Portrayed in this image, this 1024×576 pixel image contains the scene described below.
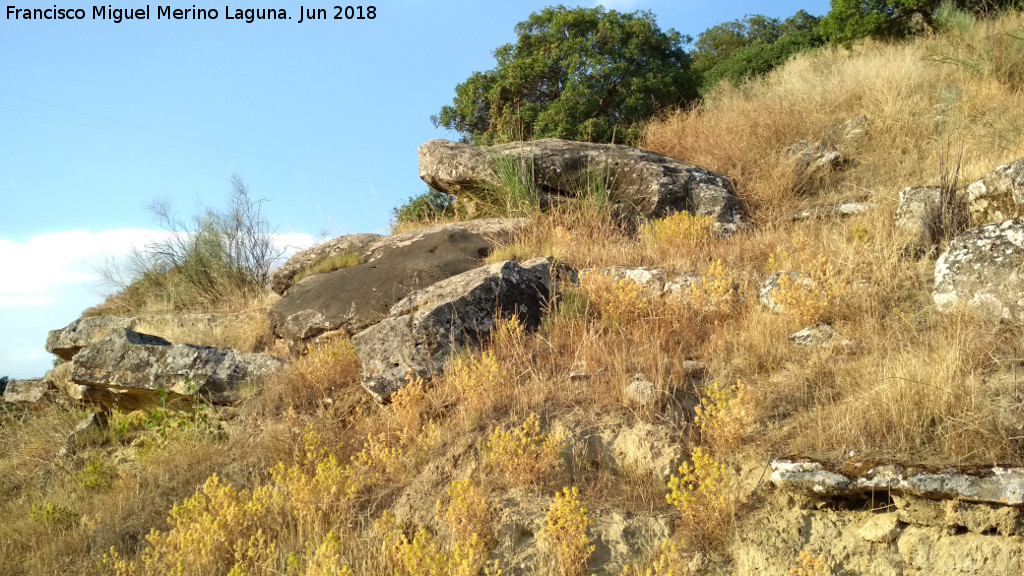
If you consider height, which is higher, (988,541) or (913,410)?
(913,410)

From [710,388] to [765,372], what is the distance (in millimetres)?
616

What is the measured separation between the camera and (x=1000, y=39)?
1149cm

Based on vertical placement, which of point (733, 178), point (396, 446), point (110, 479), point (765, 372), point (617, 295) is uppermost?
point (733, 178)

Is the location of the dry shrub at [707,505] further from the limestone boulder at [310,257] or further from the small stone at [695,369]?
the limestone boulder at [310,257]

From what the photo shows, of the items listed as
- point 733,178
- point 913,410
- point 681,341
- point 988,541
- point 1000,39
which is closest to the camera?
point 988,541

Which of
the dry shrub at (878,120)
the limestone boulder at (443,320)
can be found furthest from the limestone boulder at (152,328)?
the dry shrub at (878,120)

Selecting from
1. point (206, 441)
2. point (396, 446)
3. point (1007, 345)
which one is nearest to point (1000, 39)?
point (1007, 345)

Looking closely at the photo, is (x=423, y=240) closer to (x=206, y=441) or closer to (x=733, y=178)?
(x=206, y=441)

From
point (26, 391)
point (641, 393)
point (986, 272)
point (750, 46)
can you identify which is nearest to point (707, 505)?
point (641, 393)

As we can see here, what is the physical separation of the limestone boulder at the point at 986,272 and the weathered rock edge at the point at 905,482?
2.13m

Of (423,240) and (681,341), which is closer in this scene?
(681,341)

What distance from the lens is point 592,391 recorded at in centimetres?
528

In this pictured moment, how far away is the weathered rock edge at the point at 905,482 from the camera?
3567mm

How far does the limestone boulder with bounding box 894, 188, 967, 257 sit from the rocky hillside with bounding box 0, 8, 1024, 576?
27mm
